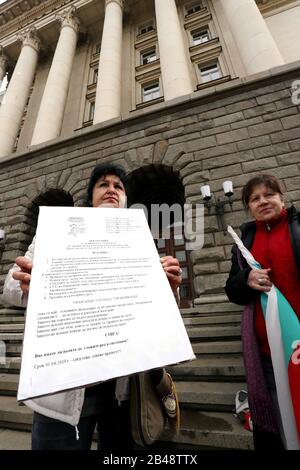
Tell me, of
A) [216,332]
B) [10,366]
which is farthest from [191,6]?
[10,366]

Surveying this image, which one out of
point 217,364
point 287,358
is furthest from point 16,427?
point 287,358

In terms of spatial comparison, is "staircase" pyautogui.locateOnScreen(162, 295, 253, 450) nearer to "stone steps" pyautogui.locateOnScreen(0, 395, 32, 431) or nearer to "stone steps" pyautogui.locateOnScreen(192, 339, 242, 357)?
"stone steps" pyautogui.locateOnScreen(192, 339, 242, 357)

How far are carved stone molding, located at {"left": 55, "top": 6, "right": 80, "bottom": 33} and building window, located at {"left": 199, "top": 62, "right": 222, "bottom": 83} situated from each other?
7.42 metres

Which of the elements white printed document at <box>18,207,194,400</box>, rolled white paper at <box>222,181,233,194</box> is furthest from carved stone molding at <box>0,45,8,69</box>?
white printed document at <box>18,207,194,400</box>

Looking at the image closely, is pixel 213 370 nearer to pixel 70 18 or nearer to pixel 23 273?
pixel 23 273

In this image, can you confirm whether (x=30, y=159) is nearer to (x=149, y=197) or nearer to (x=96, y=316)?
(x=149, y=197)

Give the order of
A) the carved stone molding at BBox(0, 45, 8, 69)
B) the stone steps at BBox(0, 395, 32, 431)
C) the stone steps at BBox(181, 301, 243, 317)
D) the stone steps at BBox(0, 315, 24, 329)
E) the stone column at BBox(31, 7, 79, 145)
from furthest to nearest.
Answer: the carved stone molding at BBox(0, 45, 8, 69), the stone column at BBox(31, 7, 79, 145), the stone steps at BBox(0, 315, 24, 329), the stone steps at BBox(181, 301, 243, 317), the stone steps at BBox(0, 395, 32, 431)

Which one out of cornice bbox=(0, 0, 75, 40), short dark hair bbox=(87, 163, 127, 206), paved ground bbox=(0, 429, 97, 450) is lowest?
paved ground bbox=(0, 429, 97, 450)

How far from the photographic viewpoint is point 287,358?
1.20 m

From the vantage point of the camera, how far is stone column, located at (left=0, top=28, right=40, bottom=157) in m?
9.27

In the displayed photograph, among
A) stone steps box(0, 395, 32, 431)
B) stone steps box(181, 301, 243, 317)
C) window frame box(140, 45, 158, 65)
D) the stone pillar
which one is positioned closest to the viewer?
stone steps box(0, 395, 32, 431)

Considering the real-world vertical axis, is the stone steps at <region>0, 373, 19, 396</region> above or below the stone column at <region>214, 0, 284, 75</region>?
below

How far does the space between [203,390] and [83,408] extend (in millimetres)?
1673
